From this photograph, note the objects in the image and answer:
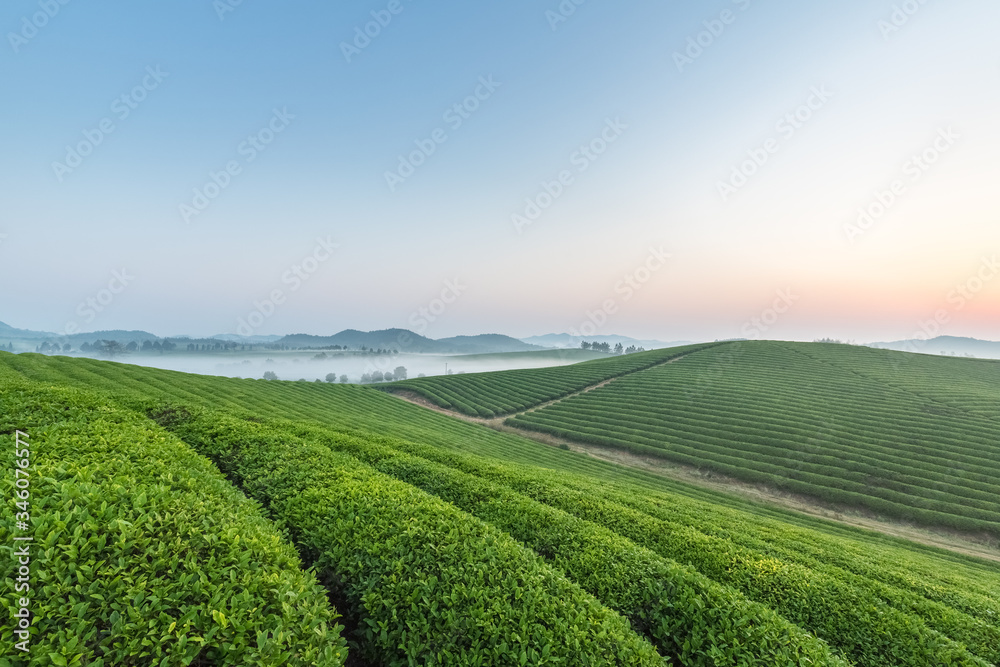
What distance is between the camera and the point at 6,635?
234 centimetres

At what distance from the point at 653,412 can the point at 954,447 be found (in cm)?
2127

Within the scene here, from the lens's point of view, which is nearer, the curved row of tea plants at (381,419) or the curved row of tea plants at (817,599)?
the curved row of tea plants at (817,599)

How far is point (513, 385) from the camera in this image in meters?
56.7

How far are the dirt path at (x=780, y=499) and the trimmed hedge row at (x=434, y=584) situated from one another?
84.9 ft

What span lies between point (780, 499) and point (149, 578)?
31241mm

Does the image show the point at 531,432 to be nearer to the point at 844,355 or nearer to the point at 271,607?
the point at 271,607

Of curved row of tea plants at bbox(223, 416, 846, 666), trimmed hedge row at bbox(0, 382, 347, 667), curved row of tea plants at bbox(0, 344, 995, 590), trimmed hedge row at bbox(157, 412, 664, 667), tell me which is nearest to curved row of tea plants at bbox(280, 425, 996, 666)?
curved row of tea plants at bbox(223, 416, 846, 666)

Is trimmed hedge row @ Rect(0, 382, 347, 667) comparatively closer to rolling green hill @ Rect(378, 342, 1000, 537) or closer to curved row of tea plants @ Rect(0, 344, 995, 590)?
curved row of tea plants @ Rect(0, 344, 995, 590)

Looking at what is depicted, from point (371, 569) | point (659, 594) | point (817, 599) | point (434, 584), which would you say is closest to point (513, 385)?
point (817, 599)

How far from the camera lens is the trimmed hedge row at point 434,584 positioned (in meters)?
3.57

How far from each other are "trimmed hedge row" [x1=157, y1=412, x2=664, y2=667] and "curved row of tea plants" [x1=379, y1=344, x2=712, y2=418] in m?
38.2

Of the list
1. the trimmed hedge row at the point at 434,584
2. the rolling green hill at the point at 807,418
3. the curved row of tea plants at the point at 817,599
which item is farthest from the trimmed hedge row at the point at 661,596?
the rolling green hill at the point at 807,418

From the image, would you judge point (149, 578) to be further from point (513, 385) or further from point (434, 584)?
point (513, 385)

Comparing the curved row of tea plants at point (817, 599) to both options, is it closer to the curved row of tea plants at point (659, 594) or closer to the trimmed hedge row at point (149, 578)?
the curved row of tea plants at point (659, 594)
